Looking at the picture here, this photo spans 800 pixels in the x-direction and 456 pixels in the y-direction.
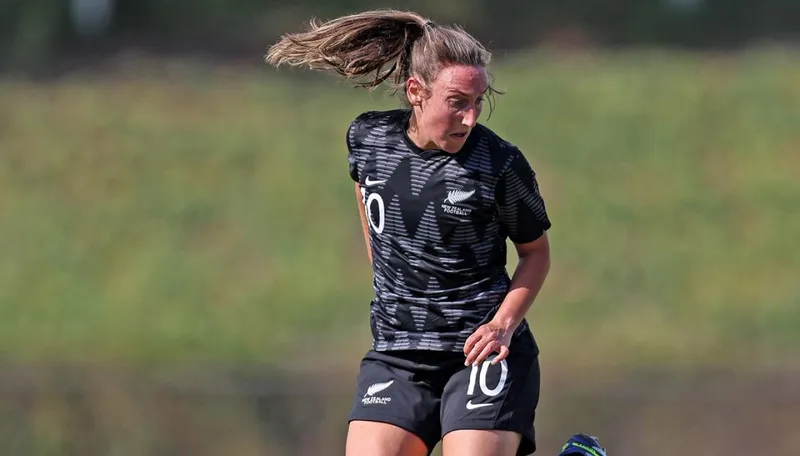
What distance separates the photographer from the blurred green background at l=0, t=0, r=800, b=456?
8.70 metres

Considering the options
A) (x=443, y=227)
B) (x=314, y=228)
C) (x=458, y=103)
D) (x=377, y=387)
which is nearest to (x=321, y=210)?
(x=314, y=228)

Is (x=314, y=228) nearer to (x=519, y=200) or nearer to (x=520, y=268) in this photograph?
(x=520, y=268)

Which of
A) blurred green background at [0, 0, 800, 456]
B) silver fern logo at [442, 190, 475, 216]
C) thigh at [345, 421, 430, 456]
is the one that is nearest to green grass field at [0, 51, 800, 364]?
blurred green background at [0, 0, 800, 456]

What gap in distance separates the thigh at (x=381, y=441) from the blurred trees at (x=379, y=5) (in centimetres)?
914

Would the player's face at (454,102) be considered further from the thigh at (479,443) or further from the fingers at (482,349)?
the thigh at (479,443)

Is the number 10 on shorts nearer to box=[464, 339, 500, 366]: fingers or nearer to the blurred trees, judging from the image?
box=[464, 339, 500, 366]: fingers

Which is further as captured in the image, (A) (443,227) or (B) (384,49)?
(B) (384,49)

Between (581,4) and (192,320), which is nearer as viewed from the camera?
(192,320)

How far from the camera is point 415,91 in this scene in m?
3.70

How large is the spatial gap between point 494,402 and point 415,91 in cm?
92

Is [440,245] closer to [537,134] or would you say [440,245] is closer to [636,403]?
[636,403]

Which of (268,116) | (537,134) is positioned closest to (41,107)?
(268,116)

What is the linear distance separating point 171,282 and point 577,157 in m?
3.74

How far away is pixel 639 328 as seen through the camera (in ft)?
33.3
